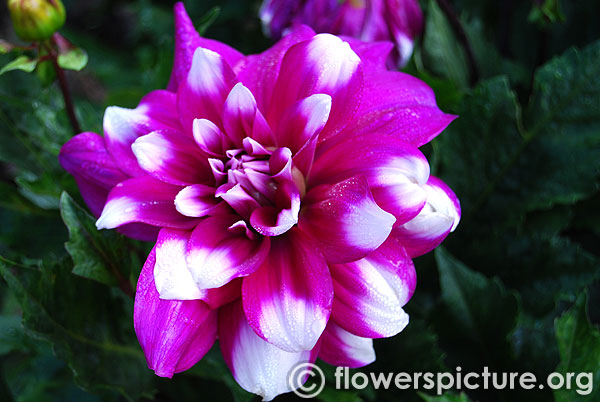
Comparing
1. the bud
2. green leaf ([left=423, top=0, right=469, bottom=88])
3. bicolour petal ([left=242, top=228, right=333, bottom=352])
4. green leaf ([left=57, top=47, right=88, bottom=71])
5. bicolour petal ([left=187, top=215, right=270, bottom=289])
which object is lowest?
green leaf ([left=423, top=0, right=469, bottom=88])

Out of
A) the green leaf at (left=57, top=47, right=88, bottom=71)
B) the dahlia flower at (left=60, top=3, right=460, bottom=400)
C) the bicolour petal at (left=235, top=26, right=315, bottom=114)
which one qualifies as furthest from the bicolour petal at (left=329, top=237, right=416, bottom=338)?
the green leaf at (left=57, top=47, right=88, bottom=71)

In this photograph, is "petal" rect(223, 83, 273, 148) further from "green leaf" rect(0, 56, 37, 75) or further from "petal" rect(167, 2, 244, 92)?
"green leaf" rect(0, 56, 37, 75)

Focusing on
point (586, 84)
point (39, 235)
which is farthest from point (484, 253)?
point (39, 235)

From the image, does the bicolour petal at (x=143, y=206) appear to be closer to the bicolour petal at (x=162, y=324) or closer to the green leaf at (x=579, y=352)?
the bicolour petal at (x=162, y=324)

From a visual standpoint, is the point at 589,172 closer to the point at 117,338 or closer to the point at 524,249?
the point at 524,249

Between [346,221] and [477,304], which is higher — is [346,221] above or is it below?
above

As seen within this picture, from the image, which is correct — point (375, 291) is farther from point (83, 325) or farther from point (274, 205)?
point (83, 325)

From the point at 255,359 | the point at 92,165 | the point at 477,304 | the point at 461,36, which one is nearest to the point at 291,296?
the point at 255,359

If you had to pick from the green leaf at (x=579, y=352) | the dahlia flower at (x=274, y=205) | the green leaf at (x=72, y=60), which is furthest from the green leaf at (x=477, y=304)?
the green leaf at (x=72, y=60)
